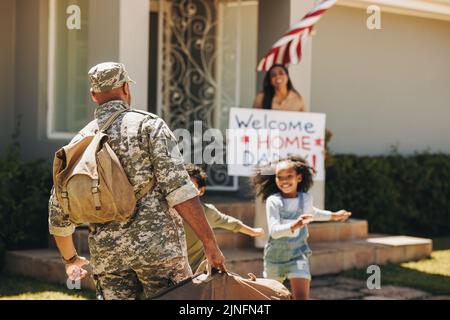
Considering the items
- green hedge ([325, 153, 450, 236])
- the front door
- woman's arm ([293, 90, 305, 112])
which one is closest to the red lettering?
woman's arm ([293, 90, 305, 112])

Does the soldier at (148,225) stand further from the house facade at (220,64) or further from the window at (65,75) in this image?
the window at (65,75)

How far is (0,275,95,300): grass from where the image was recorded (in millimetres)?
7449

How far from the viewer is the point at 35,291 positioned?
7.70 m

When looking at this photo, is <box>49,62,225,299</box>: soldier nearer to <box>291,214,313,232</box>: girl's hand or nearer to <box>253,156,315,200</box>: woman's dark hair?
<box>291,214,313,232</box>: girl's hand

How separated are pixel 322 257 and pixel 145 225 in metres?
5.00

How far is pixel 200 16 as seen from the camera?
10992 millimetres

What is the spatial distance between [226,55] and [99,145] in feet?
23.0

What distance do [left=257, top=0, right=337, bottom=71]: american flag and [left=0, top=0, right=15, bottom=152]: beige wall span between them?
9.97 ft

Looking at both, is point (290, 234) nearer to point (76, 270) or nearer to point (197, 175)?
point (197, 175)

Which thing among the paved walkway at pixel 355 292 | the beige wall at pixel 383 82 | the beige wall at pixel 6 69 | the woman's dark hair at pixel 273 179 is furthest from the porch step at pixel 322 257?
the beige wall at pixel 383 82

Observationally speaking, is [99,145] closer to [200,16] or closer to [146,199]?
[146,199]
